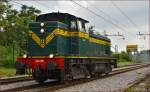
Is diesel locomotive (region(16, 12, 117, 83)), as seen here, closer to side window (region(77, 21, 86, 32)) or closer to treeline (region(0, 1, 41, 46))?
side window (region(77, 21, 86, 32))

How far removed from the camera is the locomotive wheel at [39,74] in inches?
786

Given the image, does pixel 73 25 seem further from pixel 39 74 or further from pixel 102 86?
pixel 102 86

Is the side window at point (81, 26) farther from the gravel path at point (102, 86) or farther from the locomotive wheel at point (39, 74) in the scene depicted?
the locomotive wheel at point (39, 74)

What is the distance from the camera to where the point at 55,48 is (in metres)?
20.1

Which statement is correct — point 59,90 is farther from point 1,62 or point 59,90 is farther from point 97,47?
point 1,62

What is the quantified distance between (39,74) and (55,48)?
63.4 inches

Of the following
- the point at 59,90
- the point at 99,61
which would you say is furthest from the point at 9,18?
the point at 59,90

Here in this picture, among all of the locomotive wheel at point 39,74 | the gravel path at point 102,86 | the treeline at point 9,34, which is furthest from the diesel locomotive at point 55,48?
the treeline at point 9,34

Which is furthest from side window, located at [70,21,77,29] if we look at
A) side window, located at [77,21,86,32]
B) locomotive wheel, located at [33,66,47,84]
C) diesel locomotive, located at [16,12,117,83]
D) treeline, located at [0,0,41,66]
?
treeline, located at [0,0,41,66]

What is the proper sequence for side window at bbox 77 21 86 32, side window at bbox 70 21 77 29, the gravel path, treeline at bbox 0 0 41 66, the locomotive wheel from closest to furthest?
the gravel path, the locomotive wheel, side window at bbox 70 21 77 29, side window at bbox 77 21 86 32, treeline at bbox 0 0 41 66

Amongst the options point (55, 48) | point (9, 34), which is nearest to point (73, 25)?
point (55, 48)

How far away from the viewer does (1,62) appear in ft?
131

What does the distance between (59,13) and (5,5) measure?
24050 mm

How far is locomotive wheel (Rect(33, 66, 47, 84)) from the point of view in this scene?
1997 cm
